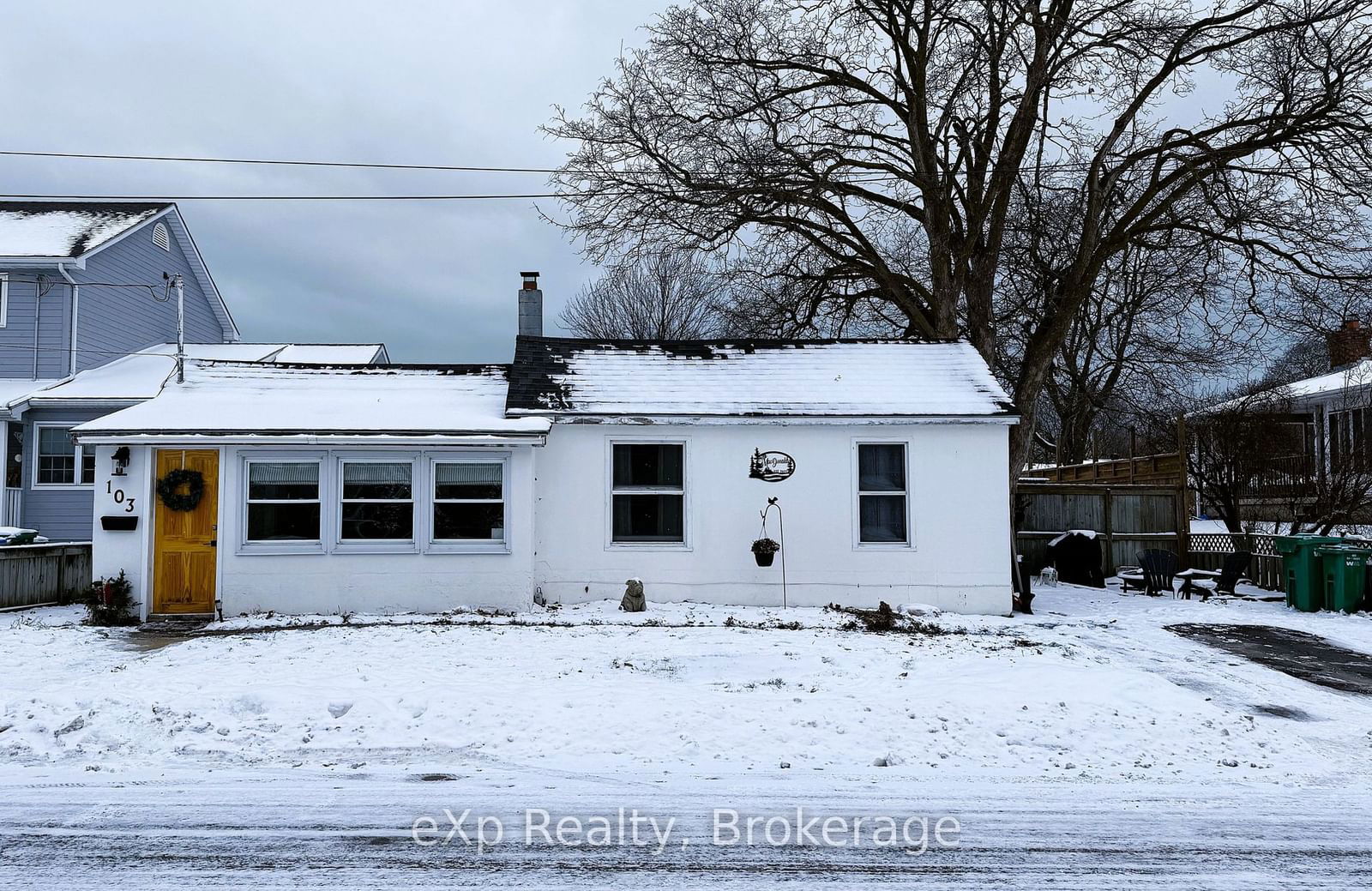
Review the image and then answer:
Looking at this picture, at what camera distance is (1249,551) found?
16.3 metres

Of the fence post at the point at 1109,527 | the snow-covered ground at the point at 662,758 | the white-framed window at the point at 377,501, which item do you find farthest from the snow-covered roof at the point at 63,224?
the fence post at the point at 1109,527

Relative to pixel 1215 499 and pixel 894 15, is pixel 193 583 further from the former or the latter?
pixel 1215 499

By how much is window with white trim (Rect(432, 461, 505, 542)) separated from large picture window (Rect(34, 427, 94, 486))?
1074 centimetres

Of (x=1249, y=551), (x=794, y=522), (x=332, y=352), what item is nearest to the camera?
(x=794, y=522)

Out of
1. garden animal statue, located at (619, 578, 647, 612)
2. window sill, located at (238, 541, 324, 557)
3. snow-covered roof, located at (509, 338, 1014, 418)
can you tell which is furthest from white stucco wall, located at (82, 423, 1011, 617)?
window sill, located at (238, 541, 324, 557)

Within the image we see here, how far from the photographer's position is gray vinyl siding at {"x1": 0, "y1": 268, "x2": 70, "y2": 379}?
18.8 meters

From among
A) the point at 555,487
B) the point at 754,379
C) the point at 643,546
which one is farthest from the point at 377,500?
the point at 754,379

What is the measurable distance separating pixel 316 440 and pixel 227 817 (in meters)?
7.30

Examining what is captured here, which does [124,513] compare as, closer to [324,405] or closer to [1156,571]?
[324,405]

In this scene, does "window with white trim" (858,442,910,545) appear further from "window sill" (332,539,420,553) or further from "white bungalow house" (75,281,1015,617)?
"window sill" (332,539,420,553)

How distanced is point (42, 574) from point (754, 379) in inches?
441

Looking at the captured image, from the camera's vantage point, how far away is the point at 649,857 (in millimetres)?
4613

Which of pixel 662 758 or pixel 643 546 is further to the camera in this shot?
pixel 643 546

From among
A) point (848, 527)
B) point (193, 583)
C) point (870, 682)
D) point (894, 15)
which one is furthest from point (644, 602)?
point (894, 15)
